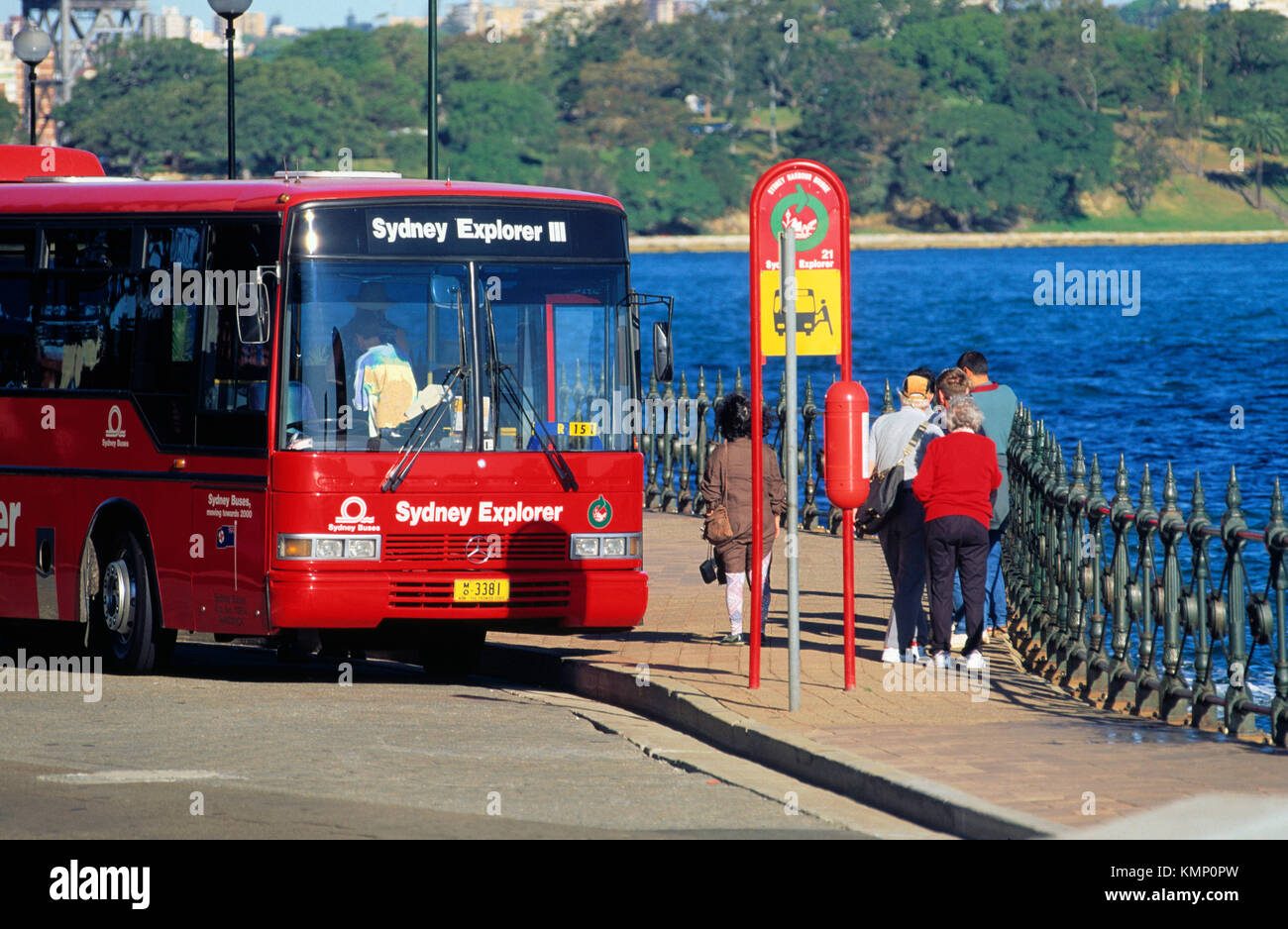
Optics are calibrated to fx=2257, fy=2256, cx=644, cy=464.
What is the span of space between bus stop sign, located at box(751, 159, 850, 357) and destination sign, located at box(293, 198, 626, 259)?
2108 mm

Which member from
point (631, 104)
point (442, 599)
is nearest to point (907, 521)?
point (442, 599)

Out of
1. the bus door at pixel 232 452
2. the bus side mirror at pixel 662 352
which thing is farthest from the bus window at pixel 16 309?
the bus side mirror at pixel 662 352

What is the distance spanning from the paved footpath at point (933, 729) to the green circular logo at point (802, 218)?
2271 mm

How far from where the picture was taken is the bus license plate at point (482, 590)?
12.6 m

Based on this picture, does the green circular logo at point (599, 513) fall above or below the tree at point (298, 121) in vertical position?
below

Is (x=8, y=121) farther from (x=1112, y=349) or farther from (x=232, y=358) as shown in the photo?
(x=232, y=358)

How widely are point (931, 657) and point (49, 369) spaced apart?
5689 mm

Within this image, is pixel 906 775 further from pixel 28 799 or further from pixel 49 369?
pixel 49 369

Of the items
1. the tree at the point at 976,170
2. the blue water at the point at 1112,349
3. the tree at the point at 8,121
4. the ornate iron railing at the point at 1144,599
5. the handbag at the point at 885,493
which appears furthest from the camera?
the tree at the point at 8,121

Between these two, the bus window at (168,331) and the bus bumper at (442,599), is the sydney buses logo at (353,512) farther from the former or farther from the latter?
the bus window at (168,331)

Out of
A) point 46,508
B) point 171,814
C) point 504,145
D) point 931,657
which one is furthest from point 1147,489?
point 504,145

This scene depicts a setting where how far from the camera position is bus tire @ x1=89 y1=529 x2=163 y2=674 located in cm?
1338

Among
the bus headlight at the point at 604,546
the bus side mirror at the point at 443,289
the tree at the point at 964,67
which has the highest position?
the tree at the point at 964,67

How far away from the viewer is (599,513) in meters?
13.1
